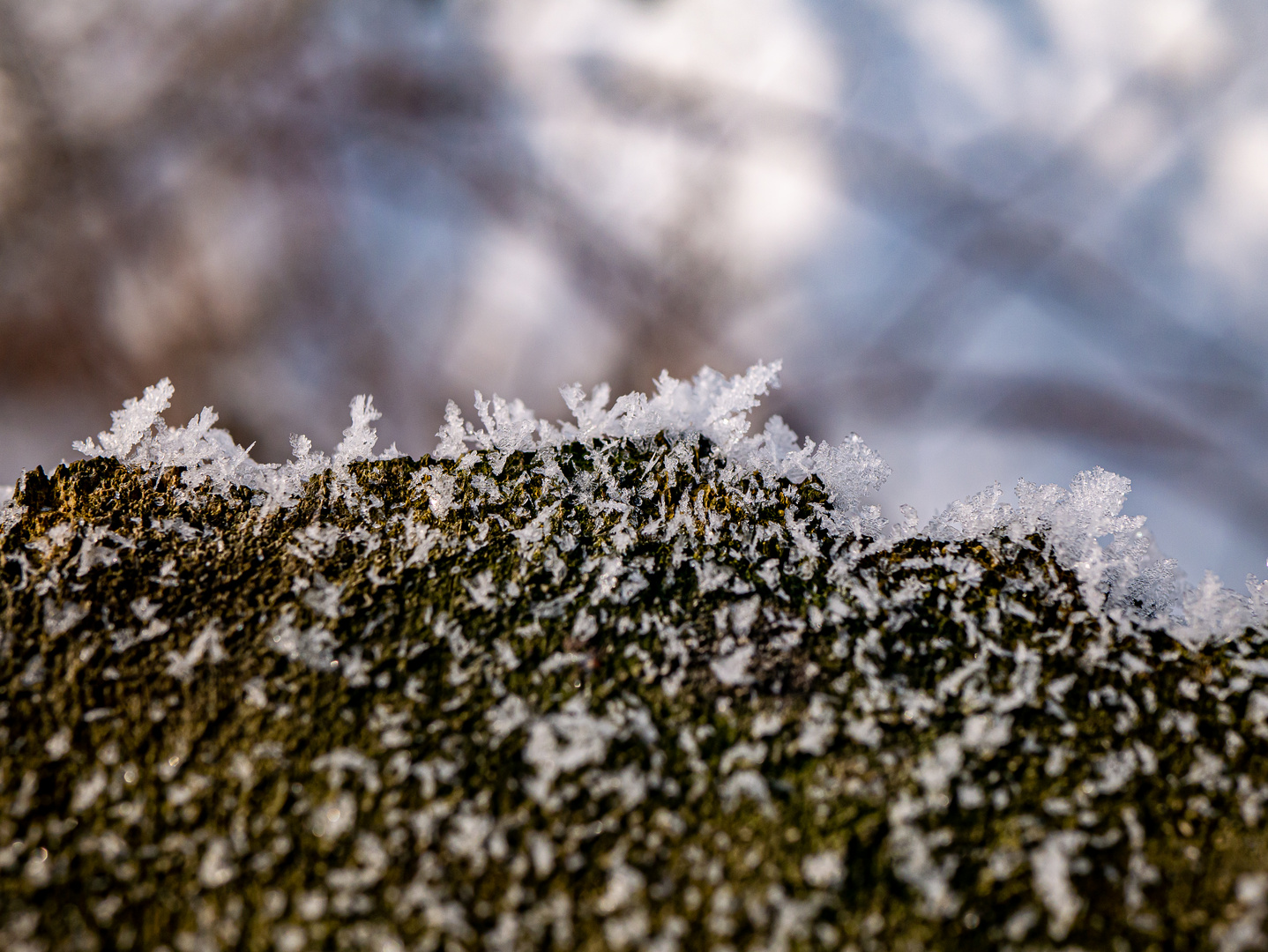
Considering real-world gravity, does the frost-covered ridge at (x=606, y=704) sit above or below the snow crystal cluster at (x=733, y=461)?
below

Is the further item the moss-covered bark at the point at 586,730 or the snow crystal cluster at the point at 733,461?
the snow crystal cluster at the point at 733,461

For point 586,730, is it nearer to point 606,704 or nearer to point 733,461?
point 606,704

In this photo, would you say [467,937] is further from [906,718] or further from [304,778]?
[906,718]

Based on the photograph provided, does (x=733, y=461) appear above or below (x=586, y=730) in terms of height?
above

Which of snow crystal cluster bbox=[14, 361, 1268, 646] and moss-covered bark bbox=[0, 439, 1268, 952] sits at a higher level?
snow crystal cluster bbox=[14, 361, 1268, 646]

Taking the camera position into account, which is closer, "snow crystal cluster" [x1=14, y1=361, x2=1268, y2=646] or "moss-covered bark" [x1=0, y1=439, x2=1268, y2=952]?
"moss-covered bark" [x1=0, y1=439, x2=1268, y2=952]

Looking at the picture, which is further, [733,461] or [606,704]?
[733,461]

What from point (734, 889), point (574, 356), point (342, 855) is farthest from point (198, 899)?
point (574, 356)

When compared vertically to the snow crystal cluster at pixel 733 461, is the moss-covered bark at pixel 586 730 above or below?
below

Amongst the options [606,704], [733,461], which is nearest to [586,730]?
[606,704]
